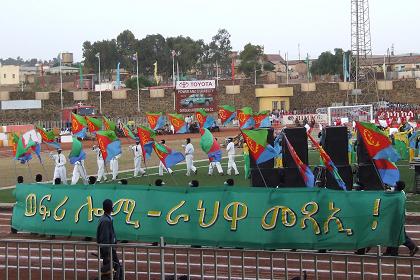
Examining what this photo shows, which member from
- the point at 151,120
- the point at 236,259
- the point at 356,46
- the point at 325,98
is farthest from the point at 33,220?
the point at 325,98

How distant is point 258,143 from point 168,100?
62.8 metres

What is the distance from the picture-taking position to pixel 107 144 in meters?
26.8

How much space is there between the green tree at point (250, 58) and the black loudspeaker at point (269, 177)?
3889 inches

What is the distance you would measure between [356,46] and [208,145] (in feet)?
164

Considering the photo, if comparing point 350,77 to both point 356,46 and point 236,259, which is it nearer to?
point 356,46

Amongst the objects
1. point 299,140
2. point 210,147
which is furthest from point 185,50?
point 299,140

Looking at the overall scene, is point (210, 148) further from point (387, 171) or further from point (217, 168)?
point (387, 171)

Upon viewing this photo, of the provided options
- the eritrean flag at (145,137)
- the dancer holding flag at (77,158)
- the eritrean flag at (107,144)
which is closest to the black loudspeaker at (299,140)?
the eritrean flag at (145,137)

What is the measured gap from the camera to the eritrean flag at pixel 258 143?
838 inches

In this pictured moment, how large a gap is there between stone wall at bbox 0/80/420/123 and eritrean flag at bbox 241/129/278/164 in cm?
6003

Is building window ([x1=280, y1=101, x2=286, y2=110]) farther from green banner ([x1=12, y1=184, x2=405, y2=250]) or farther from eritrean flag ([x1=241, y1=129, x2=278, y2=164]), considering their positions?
green banner ([x1=12, y1=184, x2=405, y2=250])

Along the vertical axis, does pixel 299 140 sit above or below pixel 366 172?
above

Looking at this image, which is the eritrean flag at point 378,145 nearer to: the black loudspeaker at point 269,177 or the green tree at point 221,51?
the black loudspeaker at point 269,177

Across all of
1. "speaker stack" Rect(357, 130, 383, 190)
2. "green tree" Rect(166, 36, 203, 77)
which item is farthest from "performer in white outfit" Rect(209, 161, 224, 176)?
"green tree" Rect(166, 36, 203, 77)
